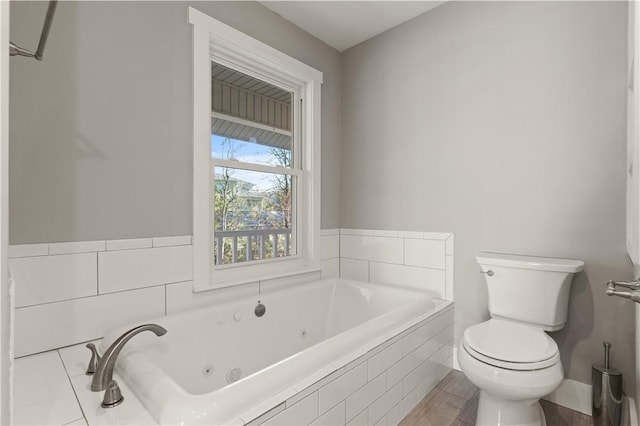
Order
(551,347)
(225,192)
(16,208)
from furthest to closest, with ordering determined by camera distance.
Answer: (225,192)
(551,347)
(16,208)

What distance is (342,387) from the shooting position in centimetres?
131

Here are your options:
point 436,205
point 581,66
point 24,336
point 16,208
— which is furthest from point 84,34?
point 581,66

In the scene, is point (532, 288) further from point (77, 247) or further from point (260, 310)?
point (77, 247)

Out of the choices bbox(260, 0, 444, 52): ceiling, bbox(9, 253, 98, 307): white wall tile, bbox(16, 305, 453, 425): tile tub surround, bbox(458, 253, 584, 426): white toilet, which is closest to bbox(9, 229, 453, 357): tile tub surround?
bbox(9, 253, 98, 307): white wall tile

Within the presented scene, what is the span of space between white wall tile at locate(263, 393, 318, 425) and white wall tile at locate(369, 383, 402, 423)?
0.42 meters

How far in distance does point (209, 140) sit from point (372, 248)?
1.51 metres

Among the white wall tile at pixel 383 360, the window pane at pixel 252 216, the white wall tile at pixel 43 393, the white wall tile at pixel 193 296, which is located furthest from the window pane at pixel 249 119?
the white wall tile at pixel 383 360

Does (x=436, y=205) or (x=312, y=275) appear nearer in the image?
(x=436, y=205)

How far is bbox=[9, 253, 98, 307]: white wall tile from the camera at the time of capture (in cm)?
139

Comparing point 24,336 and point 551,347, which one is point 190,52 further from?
point 551,347

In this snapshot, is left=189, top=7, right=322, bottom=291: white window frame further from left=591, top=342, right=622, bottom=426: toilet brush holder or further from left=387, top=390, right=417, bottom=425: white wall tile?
left=591, top=342, right=622, bottom=426: toilet brush holder

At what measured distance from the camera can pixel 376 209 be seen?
2705 mm

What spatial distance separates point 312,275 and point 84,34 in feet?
6.75

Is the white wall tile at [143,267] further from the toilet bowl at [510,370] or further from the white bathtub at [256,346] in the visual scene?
the toilet bowl at [510,370]
